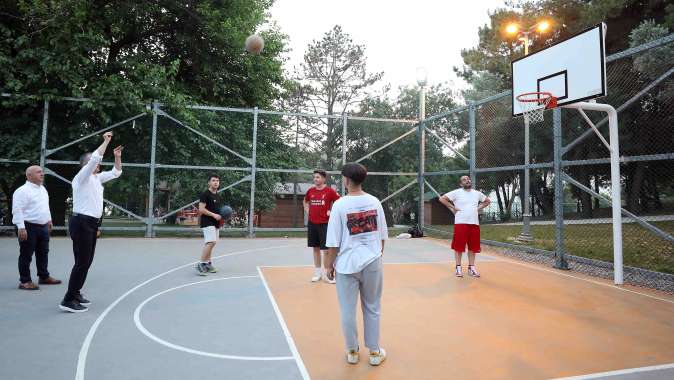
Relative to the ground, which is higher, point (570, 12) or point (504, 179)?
point (570, 12)

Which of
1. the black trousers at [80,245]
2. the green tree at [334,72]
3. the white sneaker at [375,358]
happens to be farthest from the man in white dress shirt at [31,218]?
the green tree at [334,72]

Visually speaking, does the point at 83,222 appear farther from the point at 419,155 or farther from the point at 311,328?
the point at 419,155

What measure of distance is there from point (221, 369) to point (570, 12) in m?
18.8

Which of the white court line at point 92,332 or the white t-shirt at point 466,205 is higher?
the white t-shirt at point 466,205

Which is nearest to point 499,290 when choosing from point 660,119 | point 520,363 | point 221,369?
point 520,363

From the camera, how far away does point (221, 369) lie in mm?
3363

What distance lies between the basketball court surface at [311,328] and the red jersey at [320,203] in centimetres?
109

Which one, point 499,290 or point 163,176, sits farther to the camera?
point 163,176

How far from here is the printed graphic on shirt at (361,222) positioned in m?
3.49

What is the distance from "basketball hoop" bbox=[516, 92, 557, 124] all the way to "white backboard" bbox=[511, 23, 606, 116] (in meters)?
0.13

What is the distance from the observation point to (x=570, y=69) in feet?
24.1

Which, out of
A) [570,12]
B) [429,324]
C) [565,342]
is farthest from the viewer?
[570,12]

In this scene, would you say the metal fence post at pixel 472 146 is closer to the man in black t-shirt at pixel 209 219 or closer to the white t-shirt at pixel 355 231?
the man in black t-shirt at pixel 209 219

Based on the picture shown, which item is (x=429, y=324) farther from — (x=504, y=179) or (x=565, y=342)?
(x=504, y=179)
